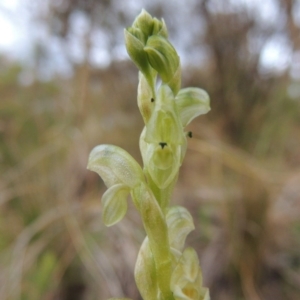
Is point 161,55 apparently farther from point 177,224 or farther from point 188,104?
point 177,224

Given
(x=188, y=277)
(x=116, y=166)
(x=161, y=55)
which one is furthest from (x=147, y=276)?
(x=161, y=55)

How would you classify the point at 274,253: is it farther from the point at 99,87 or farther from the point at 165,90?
the point at 99,87

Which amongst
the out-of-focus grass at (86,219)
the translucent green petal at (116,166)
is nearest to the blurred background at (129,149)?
the out-of-focus grass at (86,219)

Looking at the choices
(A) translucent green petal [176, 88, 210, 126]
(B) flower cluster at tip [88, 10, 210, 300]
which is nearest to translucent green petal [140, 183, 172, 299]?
(B) flower cluster at tip [88, 10, 210, 300]

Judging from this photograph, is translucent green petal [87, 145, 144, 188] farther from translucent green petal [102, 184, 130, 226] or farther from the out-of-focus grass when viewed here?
the out-of-focus grass

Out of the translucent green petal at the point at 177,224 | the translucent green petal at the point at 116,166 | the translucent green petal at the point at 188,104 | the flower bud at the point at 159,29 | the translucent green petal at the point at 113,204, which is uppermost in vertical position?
the flower bud at the point at 159,29

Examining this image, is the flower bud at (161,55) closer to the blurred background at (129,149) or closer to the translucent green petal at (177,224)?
the translucent green petal at (177,224)

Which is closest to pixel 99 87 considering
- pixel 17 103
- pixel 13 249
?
pixel 17 103
